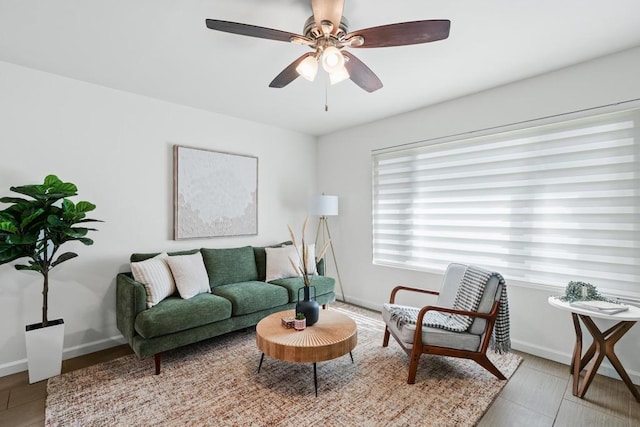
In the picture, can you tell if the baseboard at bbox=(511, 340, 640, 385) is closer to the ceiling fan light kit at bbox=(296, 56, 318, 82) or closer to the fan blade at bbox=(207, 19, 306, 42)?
the ceiling fan light kit at bbox=(296, 56, 318, 82)

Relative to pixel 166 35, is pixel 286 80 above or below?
below

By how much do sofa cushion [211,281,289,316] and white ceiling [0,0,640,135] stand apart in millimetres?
2072

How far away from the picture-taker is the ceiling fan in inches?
63.4

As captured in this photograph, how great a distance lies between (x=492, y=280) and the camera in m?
2.46

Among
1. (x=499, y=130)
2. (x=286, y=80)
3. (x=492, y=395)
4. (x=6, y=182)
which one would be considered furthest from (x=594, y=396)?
(x=6, y=182)

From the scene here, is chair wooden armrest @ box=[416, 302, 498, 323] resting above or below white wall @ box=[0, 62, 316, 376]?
below

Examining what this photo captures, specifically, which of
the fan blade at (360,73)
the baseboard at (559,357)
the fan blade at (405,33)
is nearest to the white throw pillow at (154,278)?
the fan blade at (360,73)

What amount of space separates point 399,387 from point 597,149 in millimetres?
2561

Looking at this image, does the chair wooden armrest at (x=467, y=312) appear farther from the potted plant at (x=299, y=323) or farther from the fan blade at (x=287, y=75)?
the fan blade at (x=287, y=75)

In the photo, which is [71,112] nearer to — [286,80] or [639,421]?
[286,80]

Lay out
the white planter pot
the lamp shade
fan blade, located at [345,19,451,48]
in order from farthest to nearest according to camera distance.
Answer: the lamp shade, the white planter pot, fan blade, located at [345,19,451,48]

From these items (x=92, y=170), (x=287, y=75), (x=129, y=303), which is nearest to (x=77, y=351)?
(x=129, y=303)

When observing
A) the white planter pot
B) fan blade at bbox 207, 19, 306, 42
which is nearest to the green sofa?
the white planter pot

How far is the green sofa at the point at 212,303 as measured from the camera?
8.21 feet
